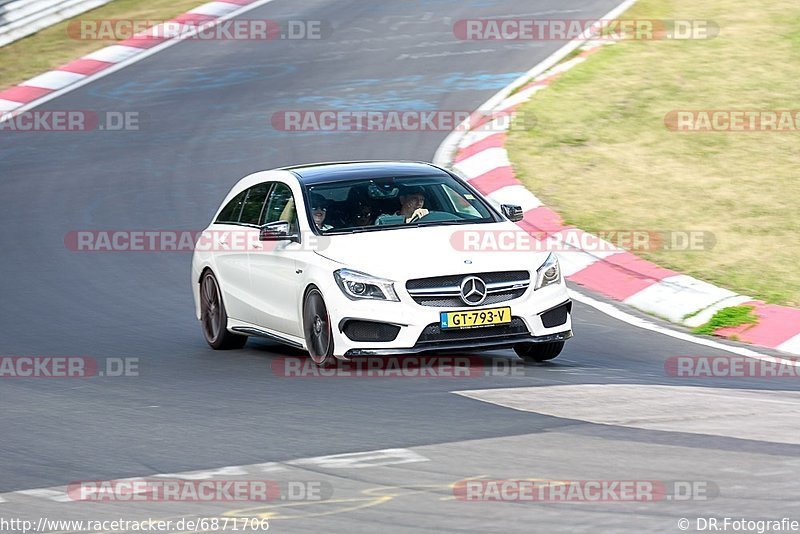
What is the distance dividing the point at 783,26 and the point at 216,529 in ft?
60.0

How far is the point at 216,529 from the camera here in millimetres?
6348

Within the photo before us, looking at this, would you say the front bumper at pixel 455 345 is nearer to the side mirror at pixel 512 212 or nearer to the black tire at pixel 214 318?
the side mirror at pixel 512 212

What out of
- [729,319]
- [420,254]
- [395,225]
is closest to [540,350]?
[420,254]

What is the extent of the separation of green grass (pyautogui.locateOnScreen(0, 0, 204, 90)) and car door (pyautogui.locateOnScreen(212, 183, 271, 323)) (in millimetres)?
12210

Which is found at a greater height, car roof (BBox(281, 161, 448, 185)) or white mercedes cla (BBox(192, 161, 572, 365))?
car roof (BBox(281, 161, 448, 185))

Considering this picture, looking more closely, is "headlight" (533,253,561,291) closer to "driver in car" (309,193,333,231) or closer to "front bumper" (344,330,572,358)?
"front bumper" (344,330,572,358)

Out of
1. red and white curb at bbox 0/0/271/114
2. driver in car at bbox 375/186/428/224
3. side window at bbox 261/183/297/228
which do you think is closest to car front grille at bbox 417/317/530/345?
driver in car at bbox 375/186/428/224

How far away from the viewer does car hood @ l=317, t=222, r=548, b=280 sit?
399 inches

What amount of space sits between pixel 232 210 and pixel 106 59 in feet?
43.4

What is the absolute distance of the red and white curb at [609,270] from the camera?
1176 centimetres

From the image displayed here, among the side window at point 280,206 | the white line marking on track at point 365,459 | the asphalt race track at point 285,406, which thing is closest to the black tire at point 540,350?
the asphalt race track at point 285,406

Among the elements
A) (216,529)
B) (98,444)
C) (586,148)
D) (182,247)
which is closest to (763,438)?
(216,529)

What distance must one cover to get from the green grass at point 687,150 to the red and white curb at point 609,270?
0.64 feet

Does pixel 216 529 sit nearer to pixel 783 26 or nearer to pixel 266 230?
pixel 266 230
